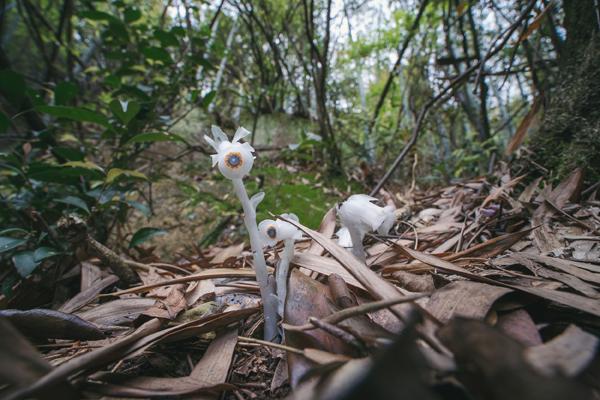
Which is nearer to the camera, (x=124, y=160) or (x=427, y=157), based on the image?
(x=124, y=160)

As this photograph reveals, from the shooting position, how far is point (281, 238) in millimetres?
836

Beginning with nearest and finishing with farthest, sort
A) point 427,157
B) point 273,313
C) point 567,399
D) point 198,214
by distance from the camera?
point 567,399 < point 273,313 < point 198,214 < point 427,157

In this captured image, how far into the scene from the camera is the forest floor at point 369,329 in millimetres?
388

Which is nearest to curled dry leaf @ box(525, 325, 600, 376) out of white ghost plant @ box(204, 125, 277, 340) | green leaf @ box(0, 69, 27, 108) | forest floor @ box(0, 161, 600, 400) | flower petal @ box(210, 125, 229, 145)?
forest floor @ box(0, 161, 600, 400)

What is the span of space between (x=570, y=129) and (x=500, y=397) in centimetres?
155

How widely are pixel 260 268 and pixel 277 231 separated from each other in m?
0.10

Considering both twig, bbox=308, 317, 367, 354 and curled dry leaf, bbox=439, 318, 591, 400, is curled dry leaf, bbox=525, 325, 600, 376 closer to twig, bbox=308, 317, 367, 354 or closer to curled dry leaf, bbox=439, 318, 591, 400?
curled dry leaf, bbox=439, 318, 591, 400

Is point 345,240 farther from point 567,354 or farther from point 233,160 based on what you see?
point 567,354

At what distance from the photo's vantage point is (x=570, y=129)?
142 cm

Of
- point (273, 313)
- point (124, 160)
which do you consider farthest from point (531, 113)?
point (124, 160)

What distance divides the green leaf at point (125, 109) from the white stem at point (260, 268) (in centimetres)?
108

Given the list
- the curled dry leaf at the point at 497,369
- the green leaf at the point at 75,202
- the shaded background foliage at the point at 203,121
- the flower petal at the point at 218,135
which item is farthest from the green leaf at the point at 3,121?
the curled dry leaf at the point at 497,369

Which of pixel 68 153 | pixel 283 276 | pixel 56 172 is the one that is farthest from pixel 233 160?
pixel 68 153

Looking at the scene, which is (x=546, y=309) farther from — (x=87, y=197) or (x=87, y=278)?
(x=87, y=197)
